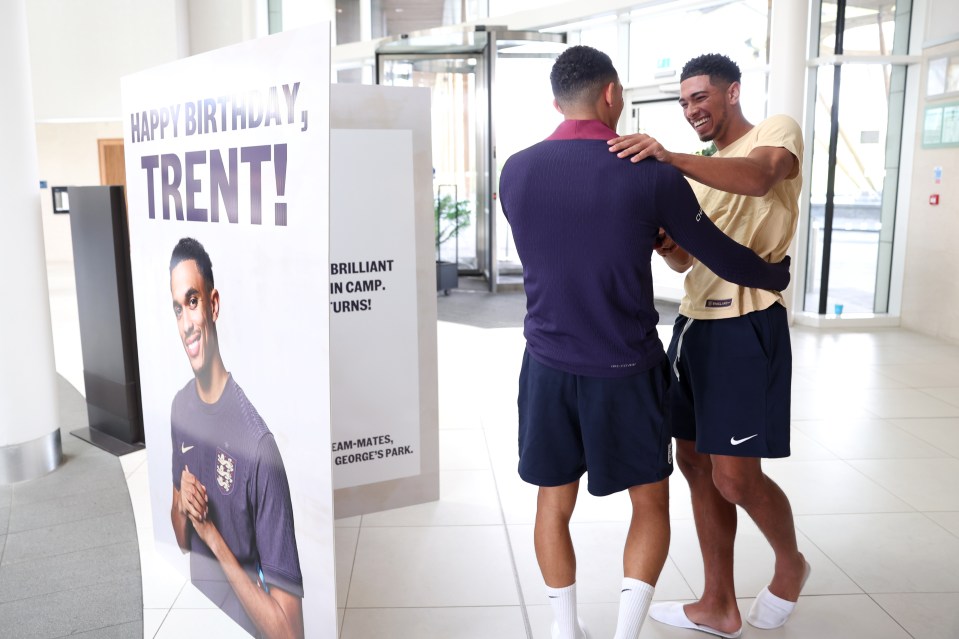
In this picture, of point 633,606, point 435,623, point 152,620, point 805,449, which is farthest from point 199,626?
point 805,449

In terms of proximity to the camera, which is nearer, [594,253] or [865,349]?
[594,253]

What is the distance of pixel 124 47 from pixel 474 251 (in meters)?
4.94

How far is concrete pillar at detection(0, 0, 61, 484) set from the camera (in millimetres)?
3395

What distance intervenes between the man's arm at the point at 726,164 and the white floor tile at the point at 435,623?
4.63ft

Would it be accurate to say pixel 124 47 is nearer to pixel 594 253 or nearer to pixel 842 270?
pixel 594 253

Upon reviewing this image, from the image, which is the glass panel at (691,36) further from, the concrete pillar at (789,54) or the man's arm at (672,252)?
the man's arm at (672,252)

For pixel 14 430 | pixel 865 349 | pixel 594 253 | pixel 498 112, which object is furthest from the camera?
pixel 498 112

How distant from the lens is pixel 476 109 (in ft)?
32.3

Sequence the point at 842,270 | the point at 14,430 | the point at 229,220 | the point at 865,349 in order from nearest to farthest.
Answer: the point at 229,220 → the point at 14,430 → the point at 865,349 → the point at 842,270

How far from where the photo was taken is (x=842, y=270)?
7371 millimetres

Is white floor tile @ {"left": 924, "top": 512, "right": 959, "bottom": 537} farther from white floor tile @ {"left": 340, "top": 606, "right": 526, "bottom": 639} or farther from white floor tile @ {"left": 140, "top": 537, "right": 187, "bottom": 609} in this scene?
white floor tile @ {"left": 140, "top": 537, "right": 187, "bottom": 609}

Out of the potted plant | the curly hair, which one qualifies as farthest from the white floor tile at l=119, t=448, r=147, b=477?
the potted plant

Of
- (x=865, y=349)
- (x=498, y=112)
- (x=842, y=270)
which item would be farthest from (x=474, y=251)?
(x=865, y=349)

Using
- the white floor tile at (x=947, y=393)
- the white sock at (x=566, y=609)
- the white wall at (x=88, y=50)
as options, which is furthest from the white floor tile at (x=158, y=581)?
the white wall at (x=88, y=50)
